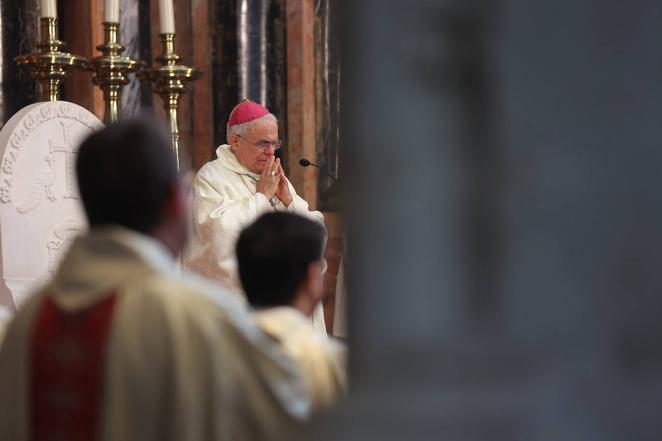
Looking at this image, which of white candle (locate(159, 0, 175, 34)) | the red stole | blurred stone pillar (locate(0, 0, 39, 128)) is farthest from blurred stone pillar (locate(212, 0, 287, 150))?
the red stole

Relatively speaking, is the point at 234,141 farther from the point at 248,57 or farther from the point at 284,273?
the point at 284,273

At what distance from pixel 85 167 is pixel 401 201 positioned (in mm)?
757

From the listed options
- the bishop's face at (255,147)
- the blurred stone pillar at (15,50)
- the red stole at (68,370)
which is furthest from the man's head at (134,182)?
the blurred stone pillar at (15,50)

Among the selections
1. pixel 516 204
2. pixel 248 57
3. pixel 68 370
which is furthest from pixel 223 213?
pixel 516 204

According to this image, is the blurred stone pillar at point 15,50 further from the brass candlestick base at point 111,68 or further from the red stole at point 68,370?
the red stole at point 68,370

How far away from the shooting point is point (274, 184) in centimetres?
702

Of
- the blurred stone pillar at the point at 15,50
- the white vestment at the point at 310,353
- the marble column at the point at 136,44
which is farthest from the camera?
the marble column at the point at 136,44

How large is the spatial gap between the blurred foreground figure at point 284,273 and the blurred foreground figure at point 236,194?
4.13 m

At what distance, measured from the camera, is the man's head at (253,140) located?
734cm

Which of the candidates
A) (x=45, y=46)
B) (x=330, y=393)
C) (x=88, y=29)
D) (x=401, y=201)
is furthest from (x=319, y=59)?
(x=401, y=201)

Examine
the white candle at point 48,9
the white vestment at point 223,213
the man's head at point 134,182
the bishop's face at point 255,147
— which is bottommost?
the white vestment at point 223,213

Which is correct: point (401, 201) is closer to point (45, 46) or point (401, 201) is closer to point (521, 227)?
point (521, 227)

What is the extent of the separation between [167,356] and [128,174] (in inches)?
10.9

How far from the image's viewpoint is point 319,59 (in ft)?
30.4
